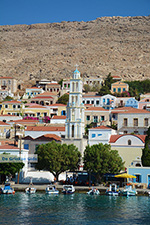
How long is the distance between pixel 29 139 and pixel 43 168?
13.1m

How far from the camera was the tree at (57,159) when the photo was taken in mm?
56375

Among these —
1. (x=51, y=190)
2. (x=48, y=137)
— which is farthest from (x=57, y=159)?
(x=48, y=137)

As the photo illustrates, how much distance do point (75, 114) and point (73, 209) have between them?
2604 centimetres

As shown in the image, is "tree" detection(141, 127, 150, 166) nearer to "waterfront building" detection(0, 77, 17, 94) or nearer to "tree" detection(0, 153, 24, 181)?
"tree" detection(0, 153, 24, 181)

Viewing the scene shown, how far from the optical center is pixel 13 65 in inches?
7500

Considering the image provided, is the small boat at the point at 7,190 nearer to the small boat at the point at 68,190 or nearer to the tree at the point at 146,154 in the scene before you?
the small boat at the point at 68,190

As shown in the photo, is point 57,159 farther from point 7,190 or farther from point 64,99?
point 64,99

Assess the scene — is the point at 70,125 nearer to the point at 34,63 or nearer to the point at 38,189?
the point at 38,189

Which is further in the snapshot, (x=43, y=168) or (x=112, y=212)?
(x=43, y=168)

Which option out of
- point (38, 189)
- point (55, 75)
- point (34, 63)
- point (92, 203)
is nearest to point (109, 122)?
point (38, 189)

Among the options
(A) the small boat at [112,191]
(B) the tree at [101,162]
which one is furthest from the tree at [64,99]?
(A) the small boat at [112,191]

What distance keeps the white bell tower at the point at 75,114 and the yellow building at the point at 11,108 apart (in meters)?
28.7

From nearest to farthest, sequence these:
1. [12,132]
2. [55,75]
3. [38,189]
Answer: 1. [38,189]
2. [12,132]
3. [55,75]

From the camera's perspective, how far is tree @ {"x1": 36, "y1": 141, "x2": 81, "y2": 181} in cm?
5638
